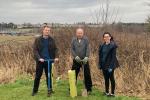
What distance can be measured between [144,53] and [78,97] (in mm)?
3610

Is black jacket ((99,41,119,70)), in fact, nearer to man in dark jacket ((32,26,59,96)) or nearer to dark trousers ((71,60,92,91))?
dark trousers ((71,60,92,91))

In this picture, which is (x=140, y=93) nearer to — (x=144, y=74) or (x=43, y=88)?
(x=144, y=74)

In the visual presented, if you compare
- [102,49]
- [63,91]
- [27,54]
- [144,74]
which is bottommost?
[63,91]

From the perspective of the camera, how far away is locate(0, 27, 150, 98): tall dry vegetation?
5.16 meters

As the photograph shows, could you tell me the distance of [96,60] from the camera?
6.55 m

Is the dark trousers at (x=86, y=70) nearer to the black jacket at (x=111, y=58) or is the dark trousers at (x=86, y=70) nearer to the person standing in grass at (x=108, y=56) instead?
the person standing in grass at (x=108, y=56)

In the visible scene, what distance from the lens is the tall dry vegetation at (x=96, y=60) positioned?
5.16 metres

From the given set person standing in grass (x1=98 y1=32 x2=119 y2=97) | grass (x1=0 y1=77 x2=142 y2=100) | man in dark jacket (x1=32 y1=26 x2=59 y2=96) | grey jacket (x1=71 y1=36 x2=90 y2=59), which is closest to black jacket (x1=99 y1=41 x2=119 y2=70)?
person standing in grass (x1=98 y1=32 x2=119 y2=97)

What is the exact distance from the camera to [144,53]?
6.37m

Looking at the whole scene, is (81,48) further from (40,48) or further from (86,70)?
(40,48)

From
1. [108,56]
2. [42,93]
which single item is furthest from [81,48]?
[42,93]

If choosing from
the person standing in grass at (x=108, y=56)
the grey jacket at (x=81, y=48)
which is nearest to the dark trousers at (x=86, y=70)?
the grey jacket at (x=81, y=48)

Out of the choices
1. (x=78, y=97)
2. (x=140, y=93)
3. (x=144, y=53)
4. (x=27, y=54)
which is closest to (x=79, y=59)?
(x=78, y=97)

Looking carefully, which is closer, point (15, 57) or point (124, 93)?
point (124, 93)
